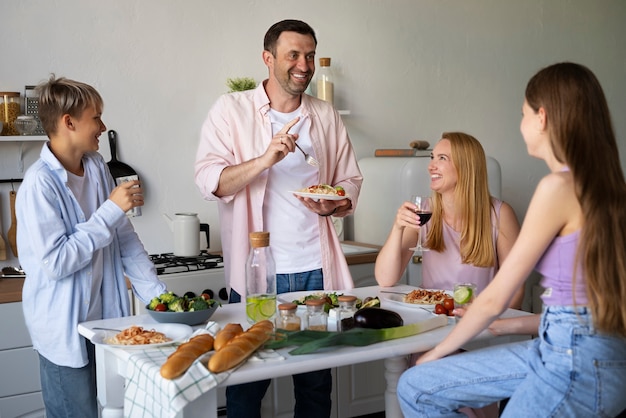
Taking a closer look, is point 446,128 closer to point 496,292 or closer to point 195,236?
point 195,236

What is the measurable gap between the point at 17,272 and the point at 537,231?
2.50 m

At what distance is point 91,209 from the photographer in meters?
2.58

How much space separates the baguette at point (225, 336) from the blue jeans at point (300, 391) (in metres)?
0.86

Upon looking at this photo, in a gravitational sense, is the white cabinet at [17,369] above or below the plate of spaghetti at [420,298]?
below

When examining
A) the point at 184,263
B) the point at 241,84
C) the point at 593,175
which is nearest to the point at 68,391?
the point at 184,263

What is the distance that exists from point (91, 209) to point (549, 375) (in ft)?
4.91

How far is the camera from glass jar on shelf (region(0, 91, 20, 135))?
3.53 m

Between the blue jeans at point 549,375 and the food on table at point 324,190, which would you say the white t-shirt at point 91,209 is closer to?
the food on table at point 324,190

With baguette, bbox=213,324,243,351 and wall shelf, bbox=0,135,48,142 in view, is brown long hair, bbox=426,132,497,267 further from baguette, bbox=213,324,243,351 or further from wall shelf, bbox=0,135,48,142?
wall shelf, bbox=0,135,48,142

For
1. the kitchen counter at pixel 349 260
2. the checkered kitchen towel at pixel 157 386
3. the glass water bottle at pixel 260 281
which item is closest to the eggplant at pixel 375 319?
the glass water bottle at pixel 260 281

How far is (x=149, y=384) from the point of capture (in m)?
1.87

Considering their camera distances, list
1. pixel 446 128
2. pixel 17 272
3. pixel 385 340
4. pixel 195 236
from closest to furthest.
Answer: pixel 385 340 < pixel 17 272 < pixel 195 236 < pixel 446 128

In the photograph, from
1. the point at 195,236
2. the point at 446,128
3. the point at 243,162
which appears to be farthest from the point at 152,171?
the point at 446,128

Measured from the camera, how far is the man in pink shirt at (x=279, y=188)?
295 centimetres
